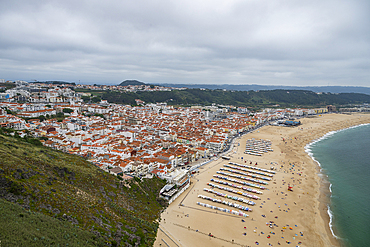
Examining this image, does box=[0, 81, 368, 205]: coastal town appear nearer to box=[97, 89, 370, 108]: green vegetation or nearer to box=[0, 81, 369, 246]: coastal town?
box=[0, 81, 369, 246]: coastal town

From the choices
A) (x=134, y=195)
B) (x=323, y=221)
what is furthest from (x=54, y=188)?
(x=323, y=221)

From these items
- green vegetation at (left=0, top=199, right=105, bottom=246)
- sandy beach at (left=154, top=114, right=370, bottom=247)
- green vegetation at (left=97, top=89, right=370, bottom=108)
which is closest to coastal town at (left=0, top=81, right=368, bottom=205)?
sandy beach at (left=154, top=114, right=370, bottom=247)

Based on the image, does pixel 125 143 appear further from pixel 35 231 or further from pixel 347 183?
pixel 347 183

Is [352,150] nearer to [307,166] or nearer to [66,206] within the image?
[307,166]

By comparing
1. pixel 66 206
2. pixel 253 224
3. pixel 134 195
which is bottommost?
pixel 253 224

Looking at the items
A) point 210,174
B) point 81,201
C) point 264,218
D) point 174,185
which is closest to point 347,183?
point 264,218

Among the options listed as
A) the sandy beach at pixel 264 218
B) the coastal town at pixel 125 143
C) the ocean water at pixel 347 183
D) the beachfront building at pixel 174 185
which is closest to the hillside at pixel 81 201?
the beachfront building at pixel 174 185
